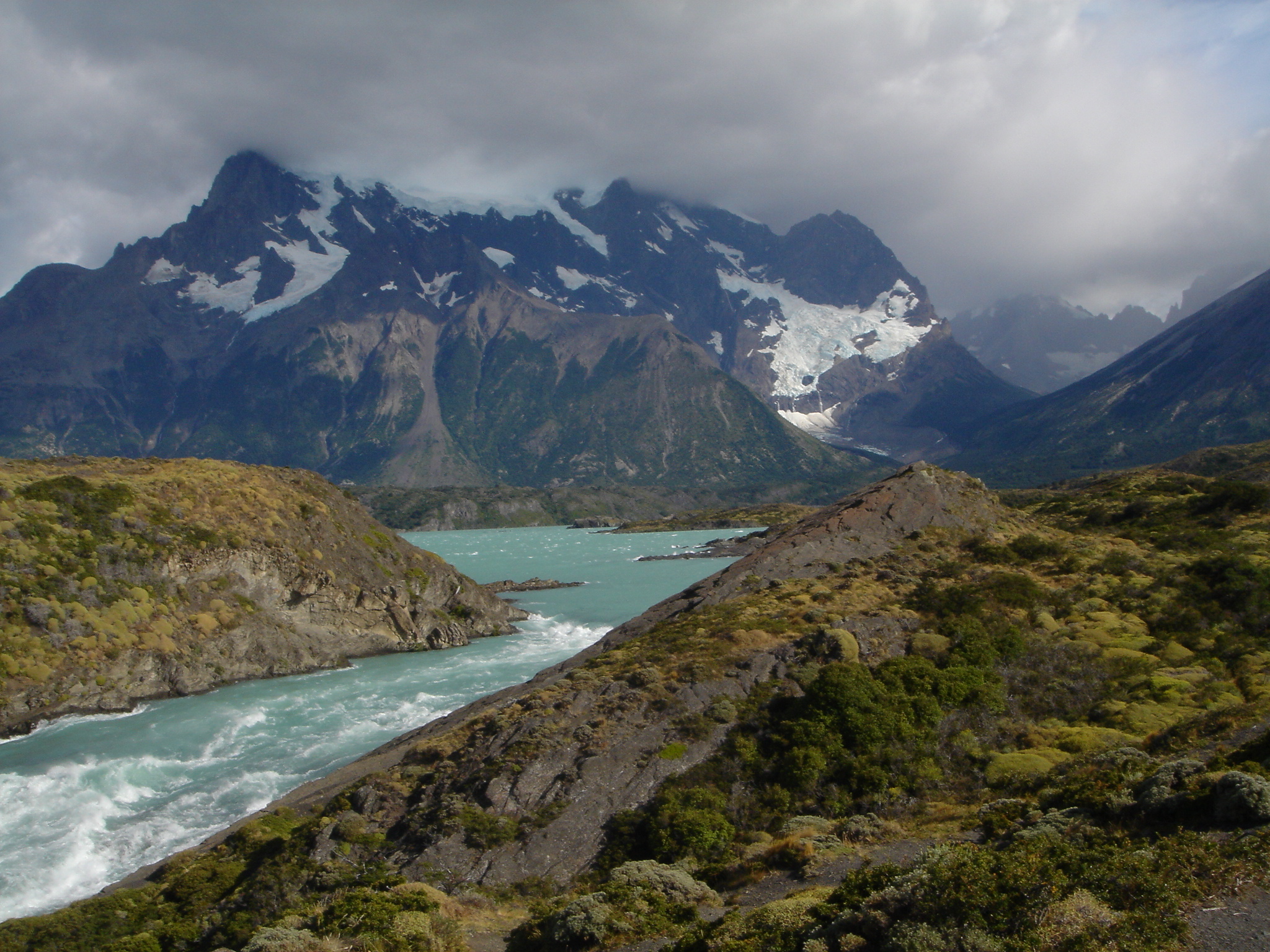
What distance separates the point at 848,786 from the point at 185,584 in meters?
48.3

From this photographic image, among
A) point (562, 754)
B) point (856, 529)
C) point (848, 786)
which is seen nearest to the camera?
point (848, 786)

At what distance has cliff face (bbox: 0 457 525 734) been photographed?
44.3m

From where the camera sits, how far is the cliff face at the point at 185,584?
44.3 meters

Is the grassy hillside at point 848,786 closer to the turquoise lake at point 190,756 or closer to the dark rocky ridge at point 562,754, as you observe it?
the dark rocky ridge at point 562,754

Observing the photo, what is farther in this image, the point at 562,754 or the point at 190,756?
the point at 190,756

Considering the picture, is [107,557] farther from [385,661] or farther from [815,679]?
[815,679]

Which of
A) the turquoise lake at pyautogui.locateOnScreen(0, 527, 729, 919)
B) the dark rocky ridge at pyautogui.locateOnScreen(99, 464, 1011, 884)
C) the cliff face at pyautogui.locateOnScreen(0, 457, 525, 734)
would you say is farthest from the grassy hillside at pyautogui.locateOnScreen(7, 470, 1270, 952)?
the cliff face at pyautogui.locateOnScreen(0, 457, 525, 734)

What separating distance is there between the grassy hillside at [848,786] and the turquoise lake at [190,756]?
7.55 m

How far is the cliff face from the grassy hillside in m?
25.8

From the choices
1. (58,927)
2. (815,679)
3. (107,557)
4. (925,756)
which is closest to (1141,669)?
(925,756)

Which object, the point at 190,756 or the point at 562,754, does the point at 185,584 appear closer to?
the point at 190,756

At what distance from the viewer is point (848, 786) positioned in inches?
766

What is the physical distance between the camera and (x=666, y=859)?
17.5 metres

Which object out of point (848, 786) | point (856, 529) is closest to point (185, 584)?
point (856, 529)
